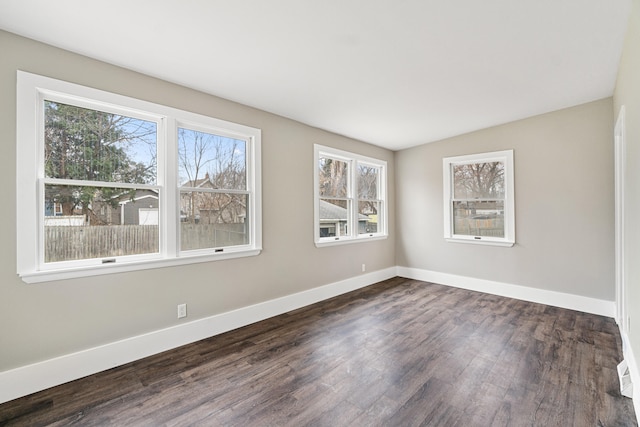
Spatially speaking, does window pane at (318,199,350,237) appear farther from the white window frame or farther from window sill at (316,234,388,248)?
the white window frame

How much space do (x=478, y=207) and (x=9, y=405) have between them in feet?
18.4

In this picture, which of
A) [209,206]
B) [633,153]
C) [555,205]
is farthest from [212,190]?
[555,205]

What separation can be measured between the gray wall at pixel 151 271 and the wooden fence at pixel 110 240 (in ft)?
0.68

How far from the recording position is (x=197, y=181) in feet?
9.94

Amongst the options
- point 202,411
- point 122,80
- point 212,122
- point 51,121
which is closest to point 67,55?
point 122,80

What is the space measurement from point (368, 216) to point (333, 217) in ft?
3.11

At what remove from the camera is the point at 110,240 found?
248 cm

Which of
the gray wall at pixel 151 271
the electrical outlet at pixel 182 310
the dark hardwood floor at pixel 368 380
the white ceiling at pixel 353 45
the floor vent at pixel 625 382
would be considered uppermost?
the white ceiling at pixel 353 45

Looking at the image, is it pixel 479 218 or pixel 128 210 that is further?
pixel 479 218

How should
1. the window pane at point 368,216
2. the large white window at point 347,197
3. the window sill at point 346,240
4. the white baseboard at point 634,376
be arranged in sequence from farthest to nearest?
the window pane at point 368,216 < the large white window at point 347,197 < the window sill at point 346,240 < the white baseboard at point 634,376

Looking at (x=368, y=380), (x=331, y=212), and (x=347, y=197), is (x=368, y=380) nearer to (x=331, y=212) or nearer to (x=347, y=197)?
(x=331, y=212)

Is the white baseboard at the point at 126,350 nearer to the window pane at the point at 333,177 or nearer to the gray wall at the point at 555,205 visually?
the window pane at the point at 333,177

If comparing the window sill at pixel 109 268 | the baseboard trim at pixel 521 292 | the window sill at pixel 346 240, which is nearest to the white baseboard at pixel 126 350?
the window sill at pixel 109 268

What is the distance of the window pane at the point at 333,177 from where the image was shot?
172 inches
